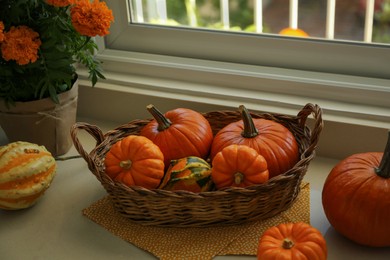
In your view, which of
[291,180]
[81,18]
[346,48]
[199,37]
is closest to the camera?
[291,180]

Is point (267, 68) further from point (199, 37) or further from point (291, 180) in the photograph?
point (291, 180)

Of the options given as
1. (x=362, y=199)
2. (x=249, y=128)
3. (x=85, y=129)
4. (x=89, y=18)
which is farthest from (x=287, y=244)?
(x=89, y=18)

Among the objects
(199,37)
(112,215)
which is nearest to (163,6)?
(199,37)

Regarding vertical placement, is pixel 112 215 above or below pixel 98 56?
below

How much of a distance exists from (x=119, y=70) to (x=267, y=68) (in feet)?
1.28

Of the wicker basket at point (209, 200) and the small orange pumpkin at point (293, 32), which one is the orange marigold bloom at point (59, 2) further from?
the small orange pumpkin at point (293, 32)

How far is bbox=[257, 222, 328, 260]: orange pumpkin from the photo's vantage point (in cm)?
85

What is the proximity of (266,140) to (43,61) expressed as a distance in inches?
19.0

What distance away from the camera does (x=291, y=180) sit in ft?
3.28

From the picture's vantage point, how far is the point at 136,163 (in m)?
1.02

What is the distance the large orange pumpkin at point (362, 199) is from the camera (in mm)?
903

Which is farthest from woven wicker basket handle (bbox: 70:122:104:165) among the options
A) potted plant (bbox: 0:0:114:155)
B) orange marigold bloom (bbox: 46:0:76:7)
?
orange marigold bloom (bbox: 46:0:76:7)

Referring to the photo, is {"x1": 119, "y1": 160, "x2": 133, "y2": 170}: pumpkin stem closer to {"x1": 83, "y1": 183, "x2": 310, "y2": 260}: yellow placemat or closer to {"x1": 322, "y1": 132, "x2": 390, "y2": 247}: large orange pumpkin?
{"x1": 83, "y1": 183, "x2": 310, "y2": 260}: yellow placemat

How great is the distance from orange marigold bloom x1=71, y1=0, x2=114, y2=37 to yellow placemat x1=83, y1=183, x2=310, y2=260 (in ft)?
1.21
